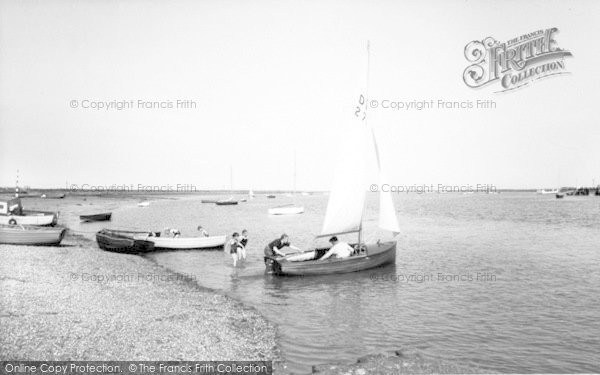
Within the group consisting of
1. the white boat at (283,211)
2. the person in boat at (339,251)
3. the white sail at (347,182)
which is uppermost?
the white sail at (347,182)

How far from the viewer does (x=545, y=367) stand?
12.5 meters

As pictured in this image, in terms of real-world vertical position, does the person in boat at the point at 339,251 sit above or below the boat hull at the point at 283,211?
above

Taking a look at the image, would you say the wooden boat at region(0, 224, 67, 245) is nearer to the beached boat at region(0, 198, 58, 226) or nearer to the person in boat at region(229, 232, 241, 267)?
the person in boat at region(229, 232, 241, 267)

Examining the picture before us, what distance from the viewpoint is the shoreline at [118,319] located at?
10.8 meters

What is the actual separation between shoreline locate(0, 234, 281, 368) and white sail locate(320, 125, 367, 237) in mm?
9468

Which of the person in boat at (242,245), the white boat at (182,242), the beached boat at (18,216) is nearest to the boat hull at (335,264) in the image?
the person in boat at (242,245)

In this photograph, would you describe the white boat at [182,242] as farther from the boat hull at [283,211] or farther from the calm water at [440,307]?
the boat hull at [283,211]

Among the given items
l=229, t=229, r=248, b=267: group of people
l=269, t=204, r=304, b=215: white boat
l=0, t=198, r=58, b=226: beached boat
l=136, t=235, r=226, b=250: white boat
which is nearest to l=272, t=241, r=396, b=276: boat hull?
l=229, t=229, r=248, b=267: group of people

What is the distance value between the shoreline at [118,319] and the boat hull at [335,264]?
459 cm

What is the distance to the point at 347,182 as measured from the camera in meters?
26.1

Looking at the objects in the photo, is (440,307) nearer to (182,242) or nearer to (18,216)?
(182,242)

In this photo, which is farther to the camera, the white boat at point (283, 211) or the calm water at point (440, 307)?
the white boat at point (283, 211)

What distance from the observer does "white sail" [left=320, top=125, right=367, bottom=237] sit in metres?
25.8

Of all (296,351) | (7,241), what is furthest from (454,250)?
(7,241)
